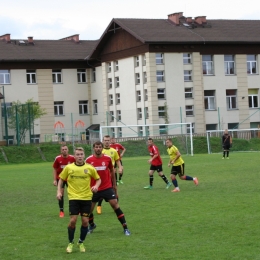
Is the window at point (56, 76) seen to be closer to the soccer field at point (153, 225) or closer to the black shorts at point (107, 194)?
the soccer field at point (153, 225)

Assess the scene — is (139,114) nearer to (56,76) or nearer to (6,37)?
(56,76)

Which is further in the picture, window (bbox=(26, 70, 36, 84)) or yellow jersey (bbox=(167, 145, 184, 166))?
window (bbox=(26, 70, 36, 84))

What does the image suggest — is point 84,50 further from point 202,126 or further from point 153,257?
point 153,257

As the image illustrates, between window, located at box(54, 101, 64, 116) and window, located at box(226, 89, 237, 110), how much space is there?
Answer: 16.3 metres

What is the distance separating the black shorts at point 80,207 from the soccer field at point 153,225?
66 centimetres

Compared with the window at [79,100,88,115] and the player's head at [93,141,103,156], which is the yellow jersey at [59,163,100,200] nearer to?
the player's head at [93,141,103,156]

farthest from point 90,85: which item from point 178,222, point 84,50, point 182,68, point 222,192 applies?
point 178,222

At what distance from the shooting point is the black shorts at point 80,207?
461 inches

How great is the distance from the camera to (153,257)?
35.2 feet

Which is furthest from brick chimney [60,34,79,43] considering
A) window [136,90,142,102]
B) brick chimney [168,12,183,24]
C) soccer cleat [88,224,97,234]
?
soccer cleat [88,224,97,234]

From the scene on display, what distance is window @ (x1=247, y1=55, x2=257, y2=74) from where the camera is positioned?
207 ft

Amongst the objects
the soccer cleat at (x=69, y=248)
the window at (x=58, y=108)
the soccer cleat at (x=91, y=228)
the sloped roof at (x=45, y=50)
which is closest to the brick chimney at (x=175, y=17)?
the sloped roof at (x=45, y=50)

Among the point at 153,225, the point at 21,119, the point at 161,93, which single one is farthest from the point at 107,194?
the point at 161,93

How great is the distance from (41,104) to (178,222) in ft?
170
